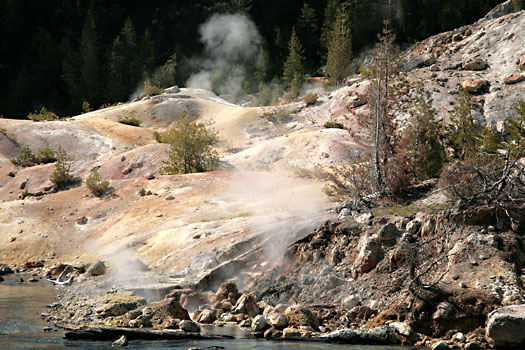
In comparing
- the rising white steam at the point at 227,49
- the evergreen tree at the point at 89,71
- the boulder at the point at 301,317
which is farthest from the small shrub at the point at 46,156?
the evergreen tree at the point at 89,71

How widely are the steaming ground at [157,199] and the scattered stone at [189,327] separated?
5.58 m

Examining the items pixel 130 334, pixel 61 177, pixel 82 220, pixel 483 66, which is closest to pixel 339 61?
pixel 483 66

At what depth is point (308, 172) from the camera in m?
33.6

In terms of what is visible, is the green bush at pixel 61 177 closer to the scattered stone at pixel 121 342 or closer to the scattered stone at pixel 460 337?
the scattered stone at pixel 121 342

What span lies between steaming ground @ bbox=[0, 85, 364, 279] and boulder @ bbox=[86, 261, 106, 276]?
72 cm

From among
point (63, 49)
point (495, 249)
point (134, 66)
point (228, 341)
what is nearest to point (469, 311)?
point (495, 249)

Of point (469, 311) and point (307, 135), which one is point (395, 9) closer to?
point (307, 135)

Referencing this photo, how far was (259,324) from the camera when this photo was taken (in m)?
15.0

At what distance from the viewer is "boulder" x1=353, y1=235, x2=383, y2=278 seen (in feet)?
55.3

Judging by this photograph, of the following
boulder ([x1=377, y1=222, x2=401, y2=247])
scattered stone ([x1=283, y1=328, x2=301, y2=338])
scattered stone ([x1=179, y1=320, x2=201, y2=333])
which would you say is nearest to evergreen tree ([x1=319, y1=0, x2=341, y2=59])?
boulder ([x1=377, y1=222, x2=401, y2=247])

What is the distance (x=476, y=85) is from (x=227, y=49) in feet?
211

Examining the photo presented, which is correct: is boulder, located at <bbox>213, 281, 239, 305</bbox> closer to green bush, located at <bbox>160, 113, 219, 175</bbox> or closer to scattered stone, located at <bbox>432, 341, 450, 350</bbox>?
scattered stone, located at <bbox>432, 341, 450, 350</bbox>

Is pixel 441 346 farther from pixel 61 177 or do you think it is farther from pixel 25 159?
pixel 25 159

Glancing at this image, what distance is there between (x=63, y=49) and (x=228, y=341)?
94887mm
